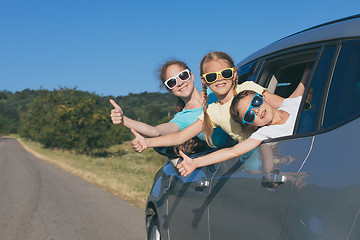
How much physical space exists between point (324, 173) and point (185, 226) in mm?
1945


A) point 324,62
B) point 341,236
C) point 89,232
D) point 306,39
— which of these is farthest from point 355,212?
point 89,232

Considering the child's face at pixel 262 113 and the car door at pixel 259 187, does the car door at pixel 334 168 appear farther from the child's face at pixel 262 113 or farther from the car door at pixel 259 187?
the child's face at pixel 262 113

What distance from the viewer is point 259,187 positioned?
240 cm

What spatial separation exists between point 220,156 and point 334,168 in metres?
0.95

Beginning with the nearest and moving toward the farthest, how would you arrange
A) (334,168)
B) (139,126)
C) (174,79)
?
(334,168)
(139,126)
(174,79)

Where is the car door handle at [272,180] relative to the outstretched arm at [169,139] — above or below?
below

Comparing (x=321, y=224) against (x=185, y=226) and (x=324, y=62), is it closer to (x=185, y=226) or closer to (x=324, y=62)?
(x=324, y=62)

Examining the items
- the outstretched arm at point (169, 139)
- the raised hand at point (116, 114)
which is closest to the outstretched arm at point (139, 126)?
the raised hand at point (116, 114)

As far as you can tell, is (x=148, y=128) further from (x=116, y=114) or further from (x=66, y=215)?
(x=66, y=215)

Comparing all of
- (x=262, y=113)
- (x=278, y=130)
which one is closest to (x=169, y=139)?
(x=262, y=113)

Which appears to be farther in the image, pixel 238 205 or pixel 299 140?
pixel 238 205

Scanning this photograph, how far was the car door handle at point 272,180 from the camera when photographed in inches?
86.6

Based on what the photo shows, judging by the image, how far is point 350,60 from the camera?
2.12 meters

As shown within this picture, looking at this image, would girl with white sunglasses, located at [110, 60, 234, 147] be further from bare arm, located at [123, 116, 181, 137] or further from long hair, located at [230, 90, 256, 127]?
long hair, located at [230, 90, 256, 127]
